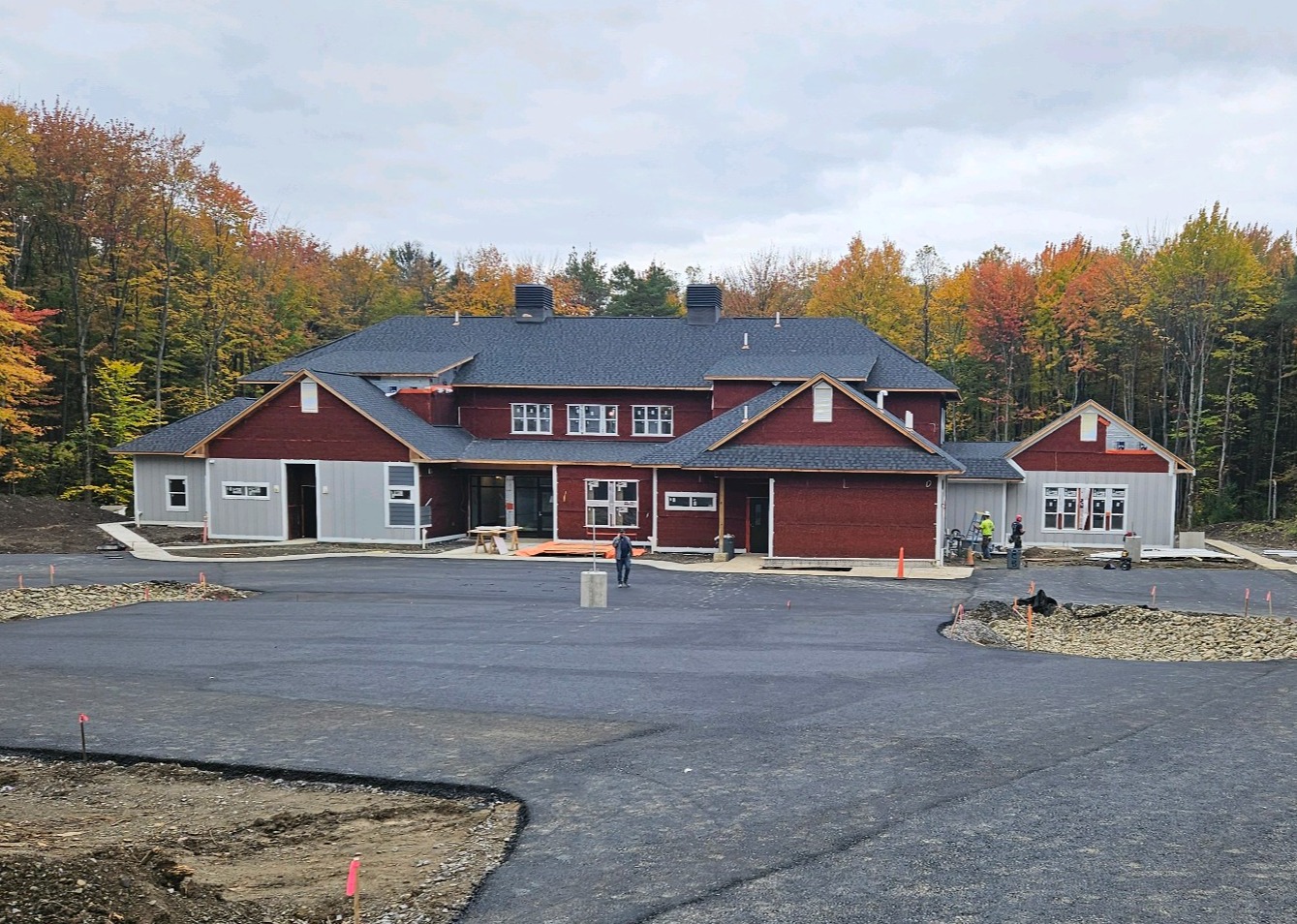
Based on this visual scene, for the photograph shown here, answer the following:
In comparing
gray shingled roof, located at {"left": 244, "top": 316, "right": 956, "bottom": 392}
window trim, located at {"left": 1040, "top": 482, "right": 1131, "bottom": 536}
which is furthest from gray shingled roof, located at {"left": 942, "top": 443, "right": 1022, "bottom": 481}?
gray shingled roof, located at {"left": 244, "top": 316, "right": 956, "bottom": 392}

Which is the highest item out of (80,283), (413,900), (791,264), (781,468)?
(791,264)

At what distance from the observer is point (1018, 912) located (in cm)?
726

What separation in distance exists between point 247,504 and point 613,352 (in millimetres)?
15289

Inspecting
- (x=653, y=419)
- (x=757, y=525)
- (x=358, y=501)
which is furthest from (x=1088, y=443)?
(x=358, y=501)

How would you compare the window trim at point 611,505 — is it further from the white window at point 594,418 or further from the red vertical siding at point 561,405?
the white window at point 594,418

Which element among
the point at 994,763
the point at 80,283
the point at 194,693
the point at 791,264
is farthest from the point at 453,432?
the point at 791,264

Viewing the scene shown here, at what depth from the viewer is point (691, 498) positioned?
3344 centimetres

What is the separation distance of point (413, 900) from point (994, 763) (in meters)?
6.41

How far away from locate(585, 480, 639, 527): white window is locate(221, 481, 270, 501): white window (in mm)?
11497

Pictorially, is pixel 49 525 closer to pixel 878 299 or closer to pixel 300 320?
pixel 300 320

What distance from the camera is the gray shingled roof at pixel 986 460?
34312mm

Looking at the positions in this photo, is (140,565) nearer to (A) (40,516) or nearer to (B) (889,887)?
(A) (40,516)

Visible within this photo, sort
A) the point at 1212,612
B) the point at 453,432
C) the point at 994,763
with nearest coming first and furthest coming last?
the point at 994,763 < the point at 1212,612 < the point at 453,432

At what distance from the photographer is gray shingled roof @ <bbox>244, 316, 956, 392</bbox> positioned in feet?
124
